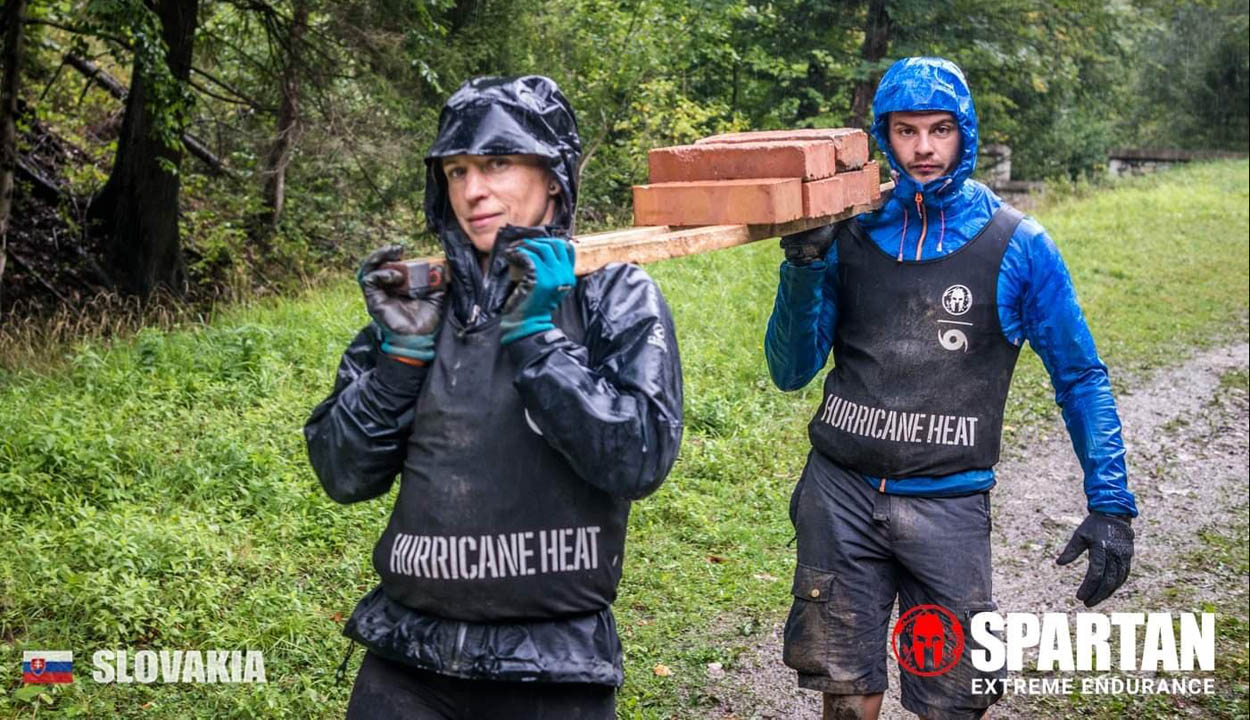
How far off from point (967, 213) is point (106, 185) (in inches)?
388

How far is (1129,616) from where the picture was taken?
227 inches

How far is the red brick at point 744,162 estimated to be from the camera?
340 centimetres

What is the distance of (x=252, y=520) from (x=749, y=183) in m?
3.51

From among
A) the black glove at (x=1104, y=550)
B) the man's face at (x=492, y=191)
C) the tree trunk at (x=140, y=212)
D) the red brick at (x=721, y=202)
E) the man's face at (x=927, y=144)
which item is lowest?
the black glove at (x=1104, y=550)

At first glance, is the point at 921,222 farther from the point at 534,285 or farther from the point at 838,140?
the point at 534,285

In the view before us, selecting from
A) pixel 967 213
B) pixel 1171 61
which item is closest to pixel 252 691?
pixel 967 213

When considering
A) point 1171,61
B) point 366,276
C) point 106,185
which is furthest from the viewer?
point 1171,61

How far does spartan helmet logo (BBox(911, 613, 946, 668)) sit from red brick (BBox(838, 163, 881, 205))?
3.94 ft

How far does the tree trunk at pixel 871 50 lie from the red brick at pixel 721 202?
14.3 meters

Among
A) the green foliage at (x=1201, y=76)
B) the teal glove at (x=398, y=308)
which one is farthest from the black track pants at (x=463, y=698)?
the green foliage at (x=1201, y=76)

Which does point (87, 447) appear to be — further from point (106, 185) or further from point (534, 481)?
point (106, 185)

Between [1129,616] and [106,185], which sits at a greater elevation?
[106,185]

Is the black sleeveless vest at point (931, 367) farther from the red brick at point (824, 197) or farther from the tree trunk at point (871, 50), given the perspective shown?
the tree trunk at point (871, 50)

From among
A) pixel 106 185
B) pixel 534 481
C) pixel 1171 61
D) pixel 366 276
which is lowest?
pixel 534 481
